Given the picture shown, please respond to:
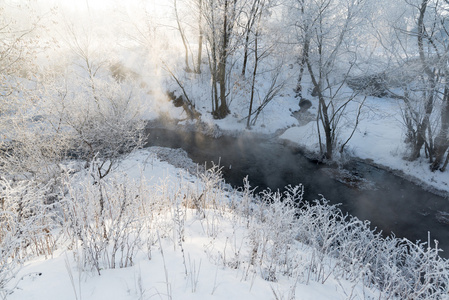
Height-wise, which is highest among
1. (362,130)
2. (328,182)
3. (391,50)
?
(391,50)

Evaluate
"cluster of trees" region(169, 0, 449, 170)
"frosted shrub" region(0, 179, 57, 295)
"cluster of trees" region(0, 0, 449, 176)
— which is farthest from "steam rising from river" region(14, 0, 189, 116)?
"frosted shrub" region(0, 179, 57, 295)

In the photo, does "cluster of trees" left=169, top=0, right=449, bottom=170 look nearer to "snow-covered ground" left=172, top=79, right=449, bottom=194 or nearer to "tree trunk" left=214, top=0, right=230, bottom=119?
"snow-covered ground" left=172, top=79, right=449, bottom=194

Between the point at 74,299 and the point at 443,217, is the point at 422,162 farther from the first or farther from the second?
the point at 74,299

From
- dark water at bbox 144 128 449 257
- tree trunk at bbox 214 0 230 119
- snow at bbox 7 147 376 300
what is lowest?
dark water at bbox 144 128 449 257

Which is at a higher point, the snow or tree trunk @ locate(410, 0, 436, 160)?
tree trunk @ locate(410, 0, 436, 160)

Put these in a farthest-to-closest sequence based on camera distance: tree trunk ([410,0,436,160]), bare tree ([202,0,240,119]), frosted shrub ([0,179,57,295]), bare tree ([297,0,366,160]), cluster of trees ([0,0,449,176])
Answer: bare tree ([202,0,240,119]) < bare tree ([297,0,366,160]) < tree trunk ([410,0,436,160]) < cluster of trees ([0,0,449,176]) < frosted shrub ([0,179,57,295])

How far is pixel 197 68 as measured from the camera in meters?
21.5

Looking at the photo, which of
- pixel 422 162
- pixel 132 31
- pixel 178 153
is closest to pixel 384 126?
pixel 422 162

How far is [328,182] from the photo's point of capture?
11695 millimetres

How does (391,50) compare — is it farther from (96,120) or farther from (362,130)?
(96,120)

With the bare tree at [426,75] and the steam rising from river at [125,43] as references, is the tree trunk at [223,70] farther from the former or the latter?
the bare tree at [426,75]

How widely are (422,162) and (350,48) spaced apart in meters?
6.57

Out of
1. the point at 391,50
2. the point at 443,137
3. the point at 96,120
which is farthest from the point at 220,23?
the point at 443,137

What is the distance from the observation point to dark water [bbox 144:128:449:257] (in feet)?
29.3
